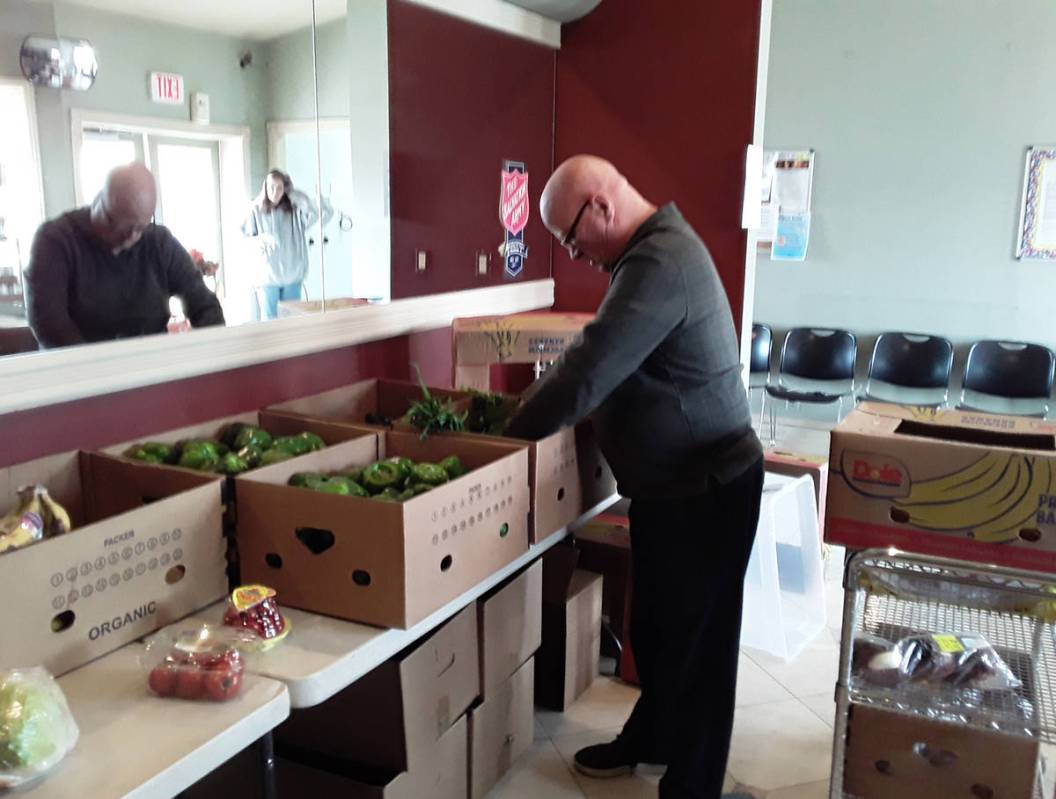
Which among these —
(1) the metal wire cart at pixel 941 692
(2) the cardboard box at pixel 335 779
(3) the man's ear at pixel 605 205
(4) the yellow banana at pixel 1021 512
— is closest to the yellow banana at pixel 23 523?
(2) the cardboard box at pixel 335 779

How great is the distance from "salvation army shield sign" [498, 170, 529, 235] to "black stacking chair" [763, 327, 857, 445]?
2.75m

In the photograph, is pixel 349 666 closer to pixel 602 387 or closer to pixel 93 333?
pixel 602 387

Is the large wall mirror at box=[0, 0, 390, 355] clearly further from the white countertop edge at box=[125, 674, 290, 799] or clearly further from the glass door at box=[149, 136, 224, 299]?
the white countertop edge at box=[125, 674, 290, 799]

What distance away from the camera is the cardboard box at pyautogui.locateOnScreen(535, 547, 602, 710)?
8.98ft

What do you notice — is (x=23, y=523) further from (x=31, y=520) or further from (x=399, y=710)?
(x=399, y=710)

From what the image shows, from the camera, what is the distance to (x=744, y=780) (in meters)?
2.50

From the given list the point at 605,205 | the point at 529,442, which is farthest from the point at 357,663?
the point at 605,205

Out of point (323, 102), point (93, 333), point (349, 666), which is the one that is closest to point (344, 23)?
point (323, 102)

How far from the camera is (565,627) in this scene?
2.75 meters

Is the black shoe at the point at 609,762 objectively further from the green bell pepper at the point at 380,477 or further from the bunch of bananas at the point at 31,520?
the bunch of bananas at the point at 31,520

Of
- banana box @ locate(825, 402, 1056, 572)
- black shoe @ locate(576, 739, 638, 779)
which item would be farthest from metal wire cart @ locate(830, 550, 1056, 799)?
black shoe @ locate(576, 739, 638, 779)

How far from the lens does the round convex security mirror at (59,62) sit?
1.83m

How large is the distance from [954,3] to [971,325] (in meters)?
1.93

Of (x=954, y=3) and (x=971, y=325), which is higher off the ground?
(x=954, y=3)
